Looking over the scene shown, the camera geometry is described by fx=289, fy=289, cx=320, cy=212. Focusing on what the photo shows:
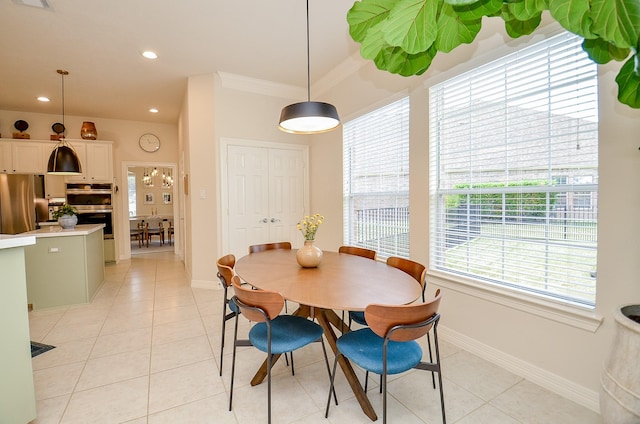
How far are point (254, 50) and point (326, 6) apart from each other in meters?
1.16

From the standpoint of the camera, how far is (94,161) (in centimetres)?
565

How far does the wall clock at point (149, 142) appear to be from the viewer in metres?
6.27

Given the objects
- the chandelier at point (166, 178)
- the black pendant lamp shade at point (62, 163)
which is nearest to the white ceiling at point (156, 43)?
Result: the black pendant lamp shade at point (62, 163)

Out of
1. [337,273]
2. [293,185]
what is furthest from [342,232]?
[337,273]

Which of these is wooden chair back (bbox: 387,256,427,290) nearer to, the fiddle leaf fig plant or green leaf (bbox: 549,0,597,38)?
the fiddle leaf fig plant

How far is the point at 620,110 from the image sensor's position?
160 centimetres

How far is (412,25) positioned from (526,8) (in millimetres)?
261

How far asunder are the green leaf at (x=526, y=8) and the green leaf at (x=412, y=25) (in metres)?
0.18

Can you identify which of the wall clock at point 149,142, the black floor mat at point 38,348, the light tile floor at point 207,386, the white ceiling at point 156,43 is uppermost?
the white ceiling at point 156,43

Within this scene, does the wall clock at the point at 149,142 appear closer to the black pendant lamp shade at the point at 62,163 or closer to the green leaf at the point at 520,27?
the black pendant lamp shade at the point at 62,163

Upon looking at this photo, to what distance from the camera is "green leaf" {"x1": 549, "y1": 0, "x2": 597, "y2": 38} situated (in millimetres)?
608

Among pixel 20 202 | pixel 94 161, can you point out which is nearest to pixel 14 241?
pixel 20 202

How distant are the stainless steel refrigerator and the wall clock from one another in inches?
71.1

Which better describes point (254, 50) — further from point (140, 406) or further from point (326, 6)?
point (140, 406)
